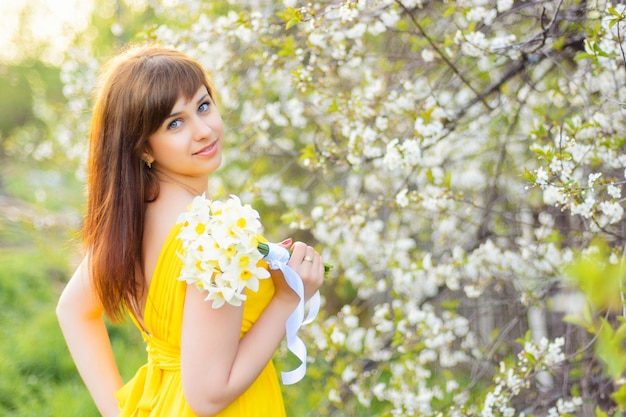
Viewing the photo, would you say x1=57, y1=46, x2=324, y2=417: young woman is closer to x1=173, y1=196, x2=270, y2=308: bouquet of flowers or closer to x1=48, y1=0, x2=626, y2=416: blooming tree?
x1=173, y1=196, x2=270, y2=308: bouquet of flowers

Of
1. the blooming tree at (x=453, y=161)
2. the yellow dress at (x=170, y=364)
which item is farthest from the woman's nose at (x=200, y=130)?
the blooming tree at (x=453, y=161)

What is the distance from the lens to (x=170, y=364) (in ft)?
5.32

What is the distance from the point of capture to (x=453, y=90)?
123 inches

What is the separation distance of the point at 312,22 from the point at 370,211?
69 centimetres

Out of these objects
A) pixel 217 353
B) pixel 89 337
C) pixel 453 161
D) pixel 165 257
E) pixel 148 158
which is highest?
pixel 148 158

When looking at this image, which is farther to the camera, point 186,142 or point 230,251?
point 186,142

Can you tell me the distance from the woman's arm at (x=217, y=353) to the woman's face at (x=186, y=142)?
0.31 metres

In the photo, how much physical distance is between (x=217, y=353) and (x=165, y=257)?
233 mm

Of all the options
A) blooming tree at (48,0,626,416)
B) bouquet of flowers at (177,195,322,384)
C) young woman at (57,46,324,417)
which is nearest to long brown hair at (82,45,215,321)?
young woman at (57,46,324,417)

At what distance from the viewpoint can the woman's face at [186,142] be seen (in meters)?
1.58

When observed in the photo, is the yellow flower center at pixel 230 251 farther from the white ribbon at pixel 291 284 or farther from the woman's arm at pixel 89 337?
the woman's arm at pixel 89 337

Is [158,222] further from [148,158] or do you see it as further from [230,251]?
[230,251]

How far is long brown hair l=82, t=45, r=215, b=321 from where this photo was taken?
1.53 m

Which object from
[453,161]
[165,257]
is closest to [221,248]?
[165,257]
